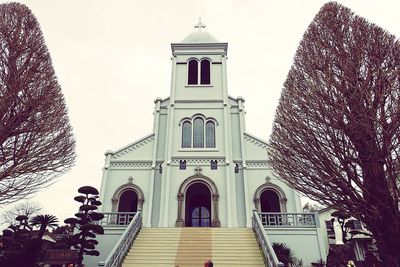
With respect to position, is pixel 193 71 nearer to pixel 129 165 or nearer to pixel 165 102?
pixel 165 102

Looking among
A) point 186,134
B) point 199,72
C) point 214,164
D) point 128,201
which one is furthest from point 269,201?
point 199,72

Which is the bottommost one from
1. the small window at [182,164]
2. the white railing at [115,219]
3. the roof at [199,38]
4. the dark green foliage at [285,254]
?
the dark green foliage at [285,254]

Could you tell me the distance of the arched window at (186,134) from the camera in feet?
73.6

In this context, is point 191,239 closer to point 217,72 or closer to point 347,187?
point 347,187

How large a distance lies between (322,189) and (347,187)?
80cm

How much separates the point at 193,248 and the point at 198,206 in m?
7.89

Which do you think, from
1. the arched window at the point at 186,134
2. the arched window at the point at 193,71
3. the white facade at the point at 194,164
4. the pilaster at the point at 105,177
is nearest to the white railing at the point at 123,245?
the white facade at the point at 194,164

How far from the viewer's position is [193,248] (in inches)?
566

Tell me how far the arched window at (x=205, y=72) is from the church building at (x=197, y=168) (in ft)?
0.27

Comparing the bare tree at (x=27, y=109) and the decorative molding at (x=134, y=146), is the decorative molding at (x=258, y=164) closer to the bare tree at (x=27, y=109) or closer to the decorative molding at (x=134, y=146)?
the decorative molding at (x=134, y=146)

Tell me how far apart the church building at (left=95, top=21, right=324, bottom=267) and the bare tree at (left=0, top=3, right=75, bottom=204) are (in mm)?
7910

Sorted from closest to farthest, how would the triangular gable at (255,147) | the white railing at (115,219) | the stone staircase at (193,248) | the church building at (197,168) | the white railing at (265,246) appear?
the white railing at (265,246) → the stone staircase at (193,248) → the white railing at (115,219) → the church building at (197,168) → the triangular gable at (255,147)

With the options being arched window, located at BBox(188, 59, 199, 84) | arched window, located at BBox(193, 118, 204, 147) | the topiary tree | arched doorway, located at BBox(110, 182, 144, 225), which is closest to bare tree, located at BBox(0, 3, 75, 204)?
the topiary tree

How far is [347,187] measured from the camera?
9297 millimetres
